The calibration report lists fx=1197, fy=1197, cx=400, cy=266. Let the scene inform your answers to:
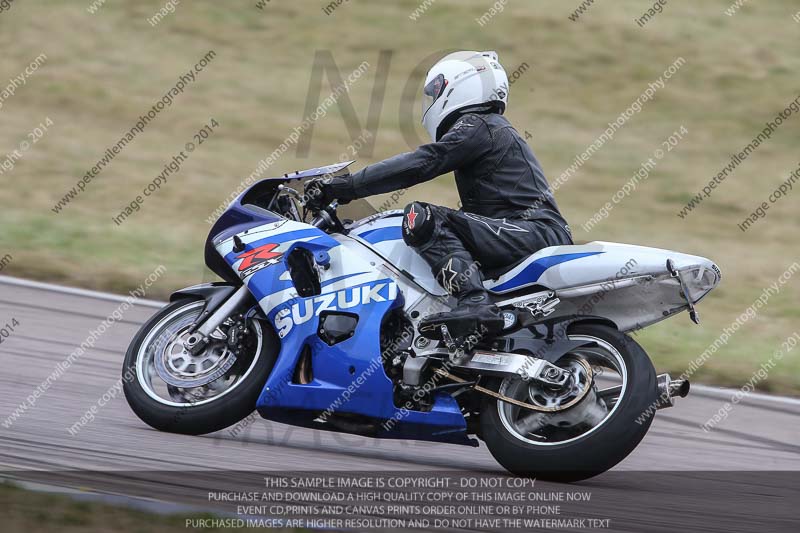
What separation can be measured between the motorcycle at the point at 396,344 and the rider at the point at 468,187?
0.14 m

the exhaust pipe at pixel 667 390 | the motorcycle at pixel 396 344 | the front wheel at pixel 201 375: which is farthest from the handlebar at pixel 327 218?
the exhaust pipe at pixel 667 390

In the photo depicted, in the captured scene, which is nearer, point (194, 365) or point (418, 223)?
point (418, 223)

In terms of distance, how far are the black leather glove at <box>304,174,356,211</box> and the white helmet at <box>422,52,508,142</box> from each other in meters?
0.59

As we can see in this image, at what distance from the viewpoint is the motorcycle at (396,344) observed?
5613mm

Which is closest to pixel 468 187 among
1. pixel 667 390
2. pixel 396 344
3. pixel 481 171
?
pixel 481 171

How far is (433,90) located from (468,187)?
528 mm

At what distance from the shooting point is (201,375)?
6074mm

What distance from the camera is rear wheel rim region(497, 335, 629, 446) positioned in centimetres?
562

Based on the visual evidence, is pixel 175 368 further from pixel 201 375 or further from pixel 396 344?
pixel 396 344

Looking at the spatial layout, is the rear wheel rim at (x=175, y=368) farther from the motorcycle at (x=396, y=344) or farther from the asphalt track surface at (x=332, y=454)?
the asphalt track surface at (x=332, y=454)

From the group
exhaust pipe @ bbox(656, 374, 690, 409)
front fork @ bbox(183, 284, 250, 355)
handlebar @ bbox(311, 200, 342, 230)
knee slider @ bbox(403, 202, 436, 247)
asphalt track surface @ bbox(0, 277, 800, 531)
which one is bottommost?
asphalt track surface @ bbox(0, 277, 800, 531)

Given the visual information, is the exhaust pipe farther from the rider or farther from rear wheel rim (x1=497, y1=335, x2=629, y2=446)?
the rider

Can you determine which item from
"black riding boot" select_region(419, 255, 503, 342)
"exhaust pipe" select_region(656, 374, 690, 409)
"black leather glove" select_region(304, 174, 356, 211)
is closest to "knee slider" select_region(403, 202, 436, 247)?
"black riding boot" select_region(419, 255, 503, 342)

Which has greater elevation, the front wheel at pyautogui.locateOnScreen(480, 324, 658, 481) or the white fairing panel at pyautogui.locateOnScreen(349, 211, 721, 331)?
the white fairing panel at pyautogui.locateOnScreen(349, 211, 721, 331)
